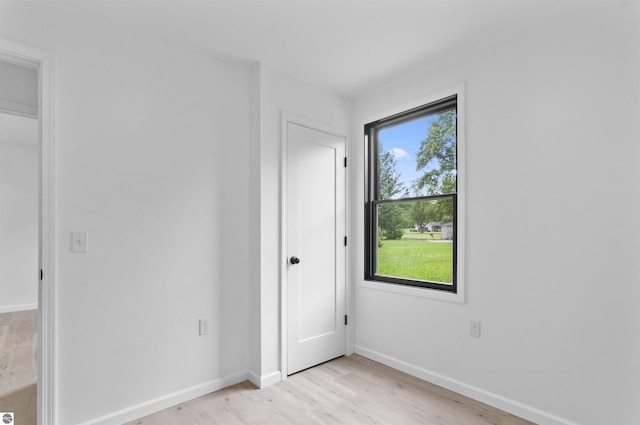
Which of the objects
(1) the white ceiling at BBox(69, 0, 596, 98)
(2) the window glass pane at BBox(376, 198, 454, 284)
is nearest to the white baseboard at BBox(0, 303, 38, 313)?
(1) the white ceiling at BBox(69, 0, 596, 98)

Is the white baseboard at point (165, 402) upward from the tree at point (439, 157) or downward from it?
downward

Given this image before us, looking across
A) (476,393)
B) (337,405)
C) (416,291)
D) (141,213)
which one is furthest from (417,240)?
(141,213)

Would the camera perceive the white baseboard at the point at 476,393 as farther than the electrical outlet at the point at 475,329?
No

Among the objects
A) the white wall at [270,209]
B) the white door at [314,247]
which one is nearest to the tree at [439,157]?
the white door at [314,247]

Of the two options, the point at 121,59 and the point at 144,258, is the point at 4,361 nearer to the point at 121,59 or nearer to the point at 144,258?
the point at 144,258

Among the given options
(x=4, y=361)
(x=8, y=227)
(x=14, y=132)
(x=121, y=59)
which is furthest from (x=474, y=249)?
(x=8, y=227)

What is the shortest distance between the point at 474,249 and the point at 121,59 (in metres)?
2.75

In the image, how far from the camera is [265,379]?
8.62 ft

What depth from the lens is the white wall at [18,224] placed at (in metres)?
5.07

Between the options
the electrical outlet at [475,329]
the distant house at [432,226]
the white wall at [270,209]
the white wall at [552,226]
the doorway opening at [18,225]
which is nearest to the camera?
the white wall at [552,226]

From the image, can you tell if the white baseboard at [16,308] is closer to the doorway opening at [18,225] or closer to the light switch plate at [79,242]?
the doorway opening at [18,225]

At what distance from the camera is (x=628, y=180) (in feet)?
6.05

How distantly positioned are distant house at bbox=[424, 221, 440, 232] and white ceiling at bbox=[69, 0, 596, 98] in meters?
1.28

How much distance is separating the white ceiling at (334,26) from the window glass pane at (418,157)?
0.49 metres
